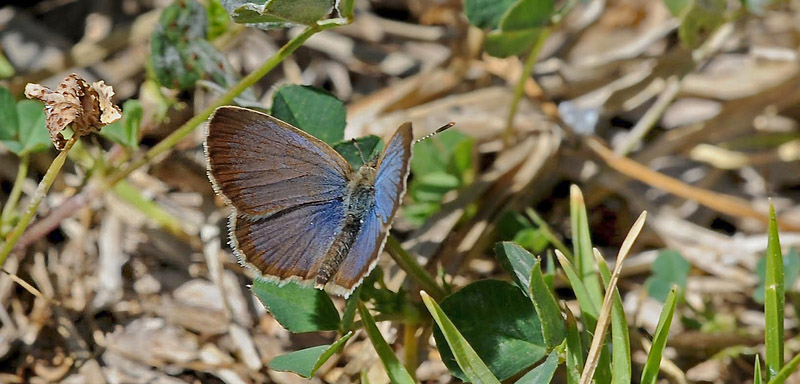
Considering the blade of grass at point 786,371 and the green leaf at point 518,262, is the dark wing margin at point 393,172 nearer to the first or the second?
the green leaf at point 518,262

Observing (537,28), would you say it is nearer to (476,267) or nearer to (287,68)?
(476,267)

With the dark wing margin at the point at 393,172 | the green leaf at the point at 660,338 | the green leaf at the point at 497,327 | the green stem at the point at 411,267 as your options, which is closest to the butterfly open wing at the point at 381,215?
the dark wing margin at the point at 393,172

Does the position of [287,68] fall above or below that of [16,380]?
above

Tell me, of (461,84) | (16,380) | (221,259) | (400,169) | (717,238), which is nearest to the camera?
(400,169)

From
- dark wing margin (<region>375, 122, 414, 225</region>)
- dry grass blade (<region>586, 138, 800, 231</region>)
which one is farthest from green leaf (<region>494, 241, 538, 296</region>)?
dry grass blade (<region>586, 138, 800, 231</region>)

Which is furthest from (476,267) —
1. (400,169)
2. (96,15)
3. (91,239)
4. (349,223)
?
(96,15)
